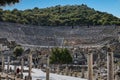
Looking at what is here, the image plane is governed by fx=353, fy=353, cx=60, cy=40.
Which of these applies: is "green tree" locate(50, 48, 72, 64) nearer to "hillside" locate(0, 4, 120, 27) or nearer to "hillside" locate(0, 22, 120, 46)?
"hillside" locate(0, 22, 120, 46)

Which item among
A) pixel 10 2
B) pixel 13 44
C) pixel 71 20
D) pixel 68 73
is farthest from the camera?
pixel 71 20

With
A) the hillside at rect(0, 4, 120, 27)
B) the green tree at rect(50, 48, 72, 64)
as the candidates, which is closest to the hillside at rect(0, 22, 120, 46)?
the hillside at rect(0, 4, 120, 27)

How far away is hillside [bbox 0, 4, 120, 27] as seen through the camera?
128250 millimetres

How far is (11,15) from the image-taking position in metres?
128

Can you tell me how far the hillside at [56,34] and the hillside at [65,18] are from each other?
15.1 meters

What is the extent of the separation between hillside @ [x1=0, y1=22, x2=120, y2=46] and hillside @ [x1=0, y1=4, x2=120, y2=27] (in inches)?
593

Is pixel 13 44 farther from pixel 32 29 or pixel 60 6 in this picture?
pixel 60 6

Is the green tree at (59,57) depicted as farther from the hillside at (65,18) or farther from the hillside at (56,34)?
the hillside at (65,18)

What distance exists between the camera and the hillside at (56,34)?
98188 millimetres

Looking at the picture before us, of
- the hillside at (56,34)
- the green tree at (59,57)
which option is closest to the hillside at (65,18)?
the hillside at (56,34)

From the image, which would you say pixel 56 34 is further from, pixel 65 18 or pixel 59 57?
pixel 59 57

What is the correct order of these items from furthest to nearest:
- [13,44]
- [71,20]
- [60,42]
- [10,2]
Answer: [71,20] < [60,42] < [13,44] < [10,2]

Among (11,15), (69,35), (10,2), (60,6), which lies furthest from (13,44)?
(60,6)

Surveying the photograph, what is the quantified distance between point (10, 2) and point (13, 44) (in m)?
72.1
